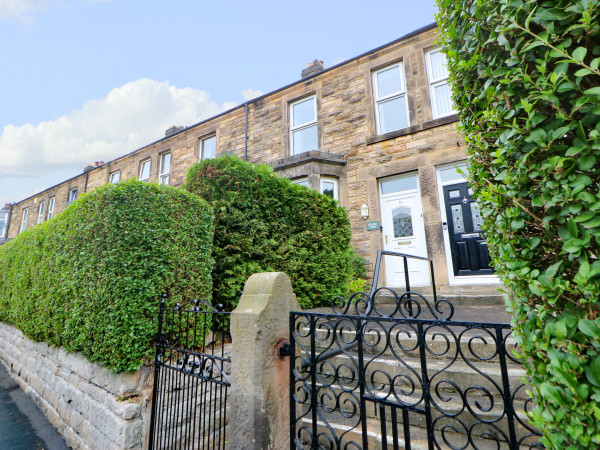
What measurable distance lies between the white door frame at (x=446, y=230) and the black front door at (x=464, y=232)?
67 millimetres

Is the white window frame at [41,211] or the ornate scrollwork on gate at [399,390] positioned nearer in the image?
the ornate scrollwork on gate at [399,390]

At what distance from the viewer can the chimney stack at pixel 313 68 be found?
9.52 meters

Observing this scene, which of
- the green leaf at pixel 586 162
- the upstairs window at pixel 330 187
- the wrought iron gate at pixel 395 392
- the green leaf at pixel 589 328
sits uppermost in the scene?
the upstairs window at pixel 330 187

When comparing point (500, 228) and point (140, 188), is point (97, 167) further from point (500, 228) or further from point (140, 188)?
point (500, 228)

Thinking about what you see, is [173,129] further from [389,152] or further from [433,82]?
[433,82]

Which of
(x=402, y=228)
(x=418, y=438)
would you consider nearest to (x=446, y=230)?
(x=402, y=228)

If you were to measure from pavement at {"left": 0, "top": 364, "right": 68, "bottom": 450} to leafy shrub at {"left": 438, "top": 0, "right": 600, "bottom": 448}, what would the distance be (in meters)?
4.96

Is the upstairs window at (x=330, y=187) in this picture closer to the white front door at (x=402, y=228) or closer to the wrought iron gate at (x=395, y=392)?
the white front door at (x=402, y=228)

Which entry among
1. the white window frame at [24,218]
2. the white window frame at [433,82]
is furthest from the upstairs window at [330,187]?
the white window frame at [24,218]

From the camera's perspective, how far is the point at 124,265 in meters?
2.95

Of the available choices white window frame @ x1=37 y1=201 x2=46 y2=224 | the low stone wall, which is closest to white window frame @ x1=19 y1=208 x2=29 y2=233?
white window frame @ x1=37 y1=201 x2=46 y2=224

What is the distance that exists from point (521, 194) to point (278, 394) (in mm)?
1826

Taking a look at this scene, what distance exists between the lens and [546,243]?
98 cm

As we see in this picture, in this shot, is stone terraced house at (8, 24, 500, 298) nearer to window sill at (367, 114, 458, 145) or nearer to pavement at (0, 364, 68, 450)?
window sill at (367, 114, 458, 145)
